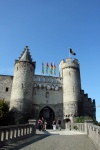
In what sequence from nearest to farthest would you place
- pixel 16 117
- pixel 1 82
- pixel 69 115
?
pixel 16 117 → pixel 69 115 → pixel 1 82

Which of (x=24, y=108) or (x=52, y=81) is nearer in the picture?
(x=24, y=108)

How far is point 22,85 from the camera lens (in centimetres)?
2602

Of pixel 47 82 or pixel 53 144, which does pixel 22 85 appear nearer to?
pixel 47 82

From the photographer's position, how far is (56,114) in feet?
89.2

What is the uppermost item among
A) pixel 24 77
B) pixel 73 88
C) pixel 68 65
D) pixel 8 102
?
pixel 68 65

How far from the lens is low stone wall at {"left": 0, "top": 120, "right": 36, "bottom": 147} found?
6422mm

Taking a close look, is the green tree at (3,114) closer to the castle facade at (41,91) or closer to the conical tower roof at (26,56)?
the castle facade at (41,91)

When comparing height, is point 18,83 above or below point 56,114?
above

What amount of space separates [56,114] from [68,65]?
915 centimetres

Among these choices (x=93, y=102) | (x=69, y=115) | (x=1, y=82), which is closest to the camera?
(x=69, y=115)

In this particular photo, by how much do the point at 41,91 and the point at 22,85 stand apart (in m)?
3.80

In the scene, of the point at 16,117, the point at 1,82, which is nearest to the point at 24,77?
the point at 1,82

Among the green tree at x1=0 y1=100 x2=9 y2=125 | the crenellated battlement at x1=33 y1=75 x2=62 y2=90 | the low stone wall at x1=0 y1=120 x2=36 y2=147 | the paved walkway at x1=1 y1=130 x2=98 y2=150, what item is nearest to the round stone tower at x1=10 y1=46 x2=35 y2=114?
the crenellated battlement at x1=33 y1=75 x2=62 y2=90

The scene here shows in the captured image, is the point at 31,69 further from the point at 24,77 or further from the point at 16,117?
the point at 16,117
